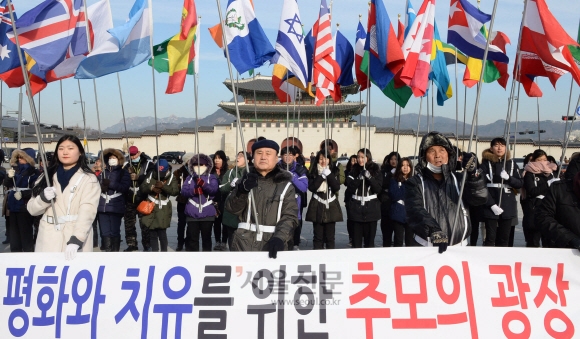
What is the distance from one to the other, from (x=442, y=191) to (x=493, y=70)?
4.57 meters

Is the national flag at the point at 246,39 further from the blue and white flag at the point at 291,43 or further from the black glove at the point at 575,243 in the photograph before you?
the black glove at the point at 575,243

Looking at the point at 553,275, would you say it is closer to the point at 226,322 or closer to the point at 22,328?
the point at 226,322

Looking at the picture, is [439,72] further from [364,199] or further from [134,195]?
[134,195]

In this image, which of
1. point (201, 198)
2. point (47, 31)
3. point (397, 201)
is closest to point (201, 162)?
point (201, 198)

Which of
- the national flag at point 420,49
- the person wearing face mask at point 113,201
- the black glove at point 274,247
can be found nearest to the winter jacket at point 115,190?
the person wearing face mask at point 113,201

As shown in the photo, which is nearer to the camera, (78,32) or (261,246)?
(261,246)

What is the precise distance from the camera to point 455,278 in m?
2.70

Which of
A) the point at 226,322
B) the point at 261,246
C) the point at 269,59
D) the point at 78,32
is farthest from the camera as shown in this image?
the point at 269,59

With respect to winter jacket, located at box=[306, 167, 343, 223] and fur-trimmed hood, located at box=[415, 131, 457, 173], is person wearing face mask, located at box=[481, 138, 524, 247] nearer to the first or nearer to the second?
winter jacket, located at box=[306, 167, 343, 223]

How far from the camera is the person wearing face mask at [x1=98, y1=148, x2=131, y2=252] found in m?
6.15

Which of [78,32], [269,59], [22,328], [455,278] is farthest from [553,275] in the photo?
[78,32]

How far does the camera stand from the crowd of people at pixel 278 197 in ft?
10.4

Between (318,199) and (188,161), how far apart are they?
1745 mm

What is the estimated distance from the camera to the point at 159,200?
6.14m
